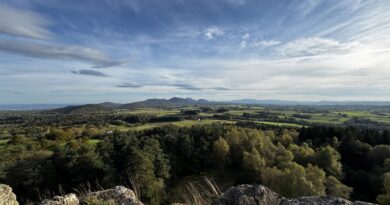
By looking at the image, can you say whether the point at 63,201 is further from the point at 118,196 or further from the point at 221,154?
the point at 221,154

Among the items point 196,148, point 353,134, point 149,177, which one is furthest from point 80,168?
point 353,134

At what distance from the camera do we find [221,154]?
49000mm

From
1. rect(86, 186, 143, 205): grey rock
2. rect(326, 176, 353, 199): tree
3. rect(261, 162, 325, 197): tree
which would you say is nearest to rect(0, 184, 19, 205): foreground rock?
rect(86, 186, 143, 205): grey rock

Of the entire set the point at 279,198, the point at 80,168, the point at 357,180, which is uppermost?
the point at 279,198

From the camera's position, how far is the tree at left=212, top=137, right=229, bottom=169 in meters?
48.9

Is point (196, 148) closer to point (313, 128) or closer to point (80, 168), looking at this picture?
point (80, 168)

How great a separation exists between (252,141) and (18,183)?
1660 inches

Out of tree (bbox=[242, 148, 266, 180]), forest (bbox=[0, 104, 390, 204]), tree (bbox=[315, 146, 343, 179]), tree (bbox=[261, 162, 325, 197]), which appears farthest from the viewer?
tree (bbox=[242, 148, 266, 180])

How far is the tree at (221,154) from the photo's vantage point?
1927 inches

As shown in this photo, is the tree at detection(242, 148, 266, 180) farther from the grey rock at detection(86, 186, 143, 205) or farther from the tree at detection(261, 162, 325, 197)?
the grey rock at detection(86, 186, 143, 205)

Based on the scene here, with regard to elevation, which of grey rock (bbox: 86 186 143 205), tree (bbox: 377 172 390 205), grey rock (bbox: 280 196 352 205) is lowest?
tree (bbox: 377 172 390 205)

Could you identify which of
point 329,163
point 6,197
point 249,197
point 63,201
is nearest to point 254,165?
point 329,163

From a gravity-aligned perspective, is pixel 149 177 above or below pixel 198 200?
below

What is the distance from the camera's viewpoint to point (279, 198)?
481 cm
